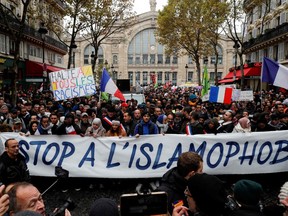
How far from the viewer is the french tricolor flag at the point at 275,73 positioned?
852 centimetres

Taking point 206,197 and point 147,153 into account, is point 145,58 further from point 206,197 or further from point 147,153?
point 206,197

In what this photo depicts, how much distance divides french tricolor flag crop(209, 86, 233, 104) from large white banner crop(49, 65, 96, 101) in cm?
439

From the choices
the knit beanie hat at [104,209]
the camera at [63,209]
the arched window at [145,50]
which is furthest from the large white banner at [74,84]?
the arched window at [145,50]

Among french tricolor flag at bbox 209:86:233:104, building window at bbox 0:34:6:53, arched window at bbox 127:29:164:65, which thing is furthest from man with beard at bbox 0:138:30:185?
arched window at bbox 127:29:164:65

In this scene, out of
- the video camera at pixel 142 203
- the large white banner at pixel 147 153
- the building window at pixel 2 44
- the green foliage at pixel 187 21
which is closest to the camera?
A: the video camera at pixel 142 203

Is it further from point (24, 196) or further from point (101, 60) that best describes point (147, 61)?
point (24, 196)

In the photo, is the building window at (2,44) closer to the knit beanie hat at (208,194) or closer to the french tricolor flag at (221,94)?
the french tricolor flag at (221,94)

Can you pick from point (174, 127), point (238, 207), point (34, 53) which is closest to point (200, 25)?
point (34, 53)

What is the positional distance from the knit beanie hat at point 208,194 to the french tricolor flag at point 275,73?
6.72 metres

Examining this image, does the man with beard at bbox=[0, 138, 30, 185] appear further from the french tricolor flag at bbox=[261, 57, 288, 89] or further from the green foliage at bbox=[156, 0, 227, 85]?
the green foliage at bbox=[156, 0, 227, 85]

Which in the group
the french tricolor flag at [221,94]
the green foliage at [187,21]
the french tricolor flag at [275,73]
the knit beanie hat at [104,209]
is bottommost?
the knit beanie hat at [104,209]

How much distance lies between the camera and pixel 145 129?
24.0 ft

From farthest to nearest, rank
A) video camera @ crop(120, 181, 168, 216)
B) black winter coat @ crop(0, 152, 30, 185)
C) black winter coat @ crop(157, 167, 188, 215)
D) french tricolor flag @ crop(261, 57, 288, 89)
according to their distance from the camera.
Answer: french tricolor flag @ crop(261, 57, 288, 89) < black winter coat @ crop(0, 152, 30, 185) < black winter coat @ crop(157, 167, 188, 215) < video camera @ crop(120, 181, 168, 216)

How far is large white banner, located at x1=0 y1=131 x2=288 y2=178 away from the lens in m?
6.00
